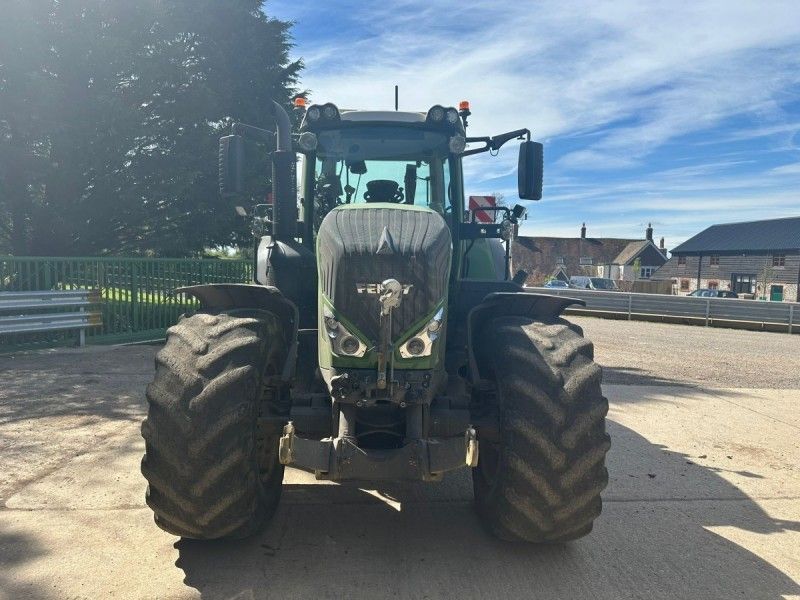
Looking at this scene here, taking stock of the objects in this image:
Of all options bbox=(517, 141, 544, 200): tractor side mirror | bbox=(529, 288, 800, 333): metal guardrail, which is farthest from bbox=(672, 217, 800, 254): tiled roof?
bbox=(517, 141, 544, 200): tractor side mirror

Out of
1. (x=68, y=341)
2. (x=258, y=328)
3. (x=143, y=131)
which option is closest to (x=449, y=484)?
(x=258, y=328)

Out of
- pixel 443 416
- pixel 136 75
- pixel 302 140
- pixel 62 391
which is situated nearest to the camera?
pixel 443 416

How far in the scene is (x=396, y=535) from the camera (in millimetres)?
3443

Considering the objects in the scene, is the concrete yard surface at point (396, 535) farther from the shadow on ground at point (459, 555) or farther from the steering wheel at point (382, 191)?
the steering wheel at point (382, 191)

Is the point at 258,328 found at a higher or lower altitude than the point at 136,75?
lower

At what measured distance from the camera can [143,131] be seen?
1245cm

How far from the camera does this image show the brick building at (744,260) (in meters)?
42.3

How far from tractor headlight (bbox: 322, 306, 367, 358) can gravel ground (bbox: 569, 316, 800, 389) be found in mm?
6328

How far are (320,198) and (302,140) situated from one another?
0.44m

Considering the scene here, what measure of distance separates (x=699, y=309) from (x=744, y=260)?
34.4 metres

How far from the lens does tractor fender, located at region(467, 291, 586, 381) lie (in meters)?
3.54

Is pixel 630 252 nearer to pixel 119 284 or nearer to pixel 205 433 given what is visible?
pixel 119 284

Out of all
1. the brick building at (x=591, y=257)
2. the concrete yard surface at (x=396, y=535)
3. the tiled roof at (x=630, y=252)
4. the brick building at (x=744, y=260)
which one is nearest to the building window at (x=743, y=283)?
the brick building at (x=744, y=260)

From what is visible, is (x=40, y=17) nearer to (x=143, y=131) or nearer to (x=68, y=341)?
(x=143, y=131)
